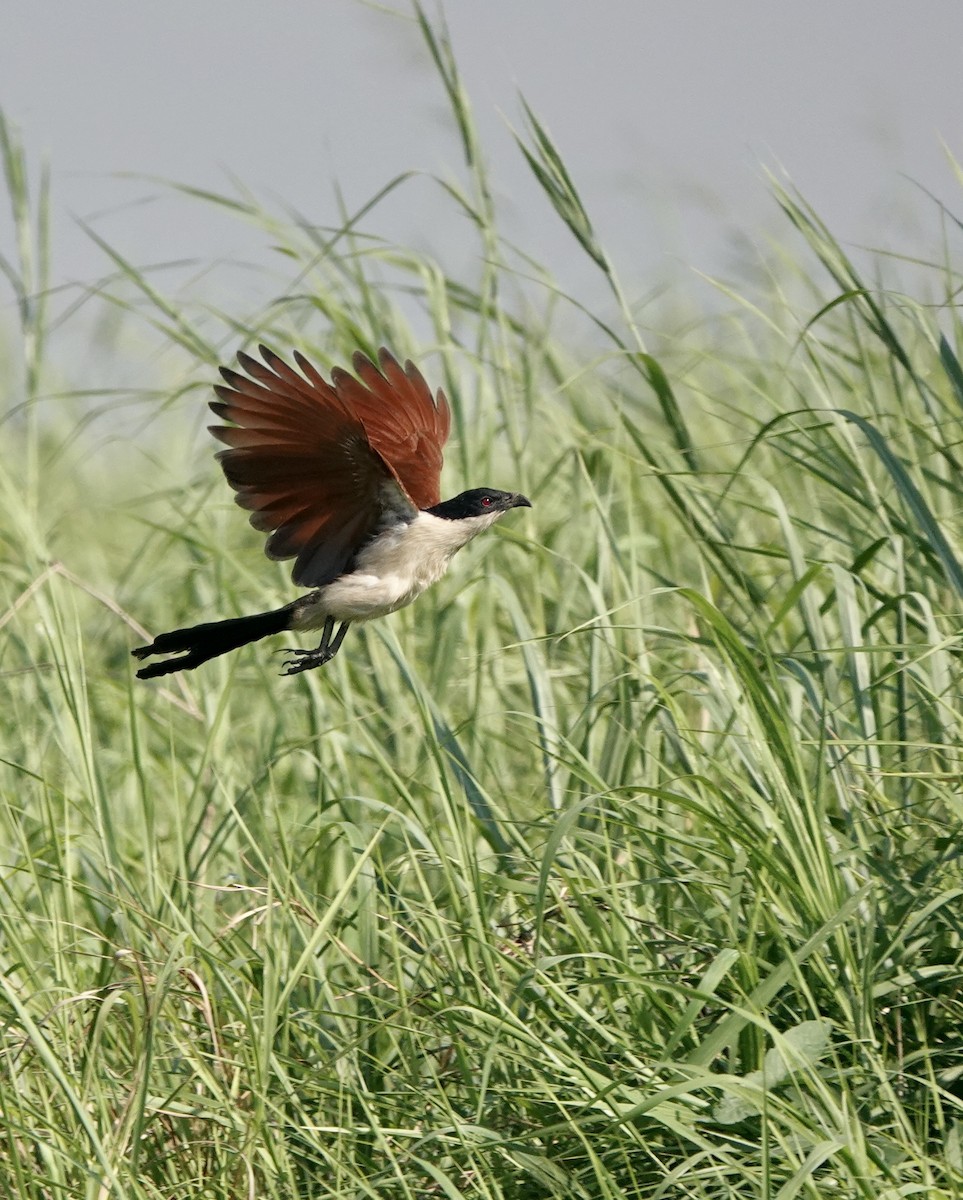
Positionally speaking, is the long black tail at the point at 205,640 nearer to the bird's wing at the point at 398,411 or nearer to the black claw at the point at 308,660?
the black claw at the point at 308,660

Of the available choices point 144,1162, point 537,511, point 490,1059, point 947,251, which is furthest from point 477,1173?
point 537,511

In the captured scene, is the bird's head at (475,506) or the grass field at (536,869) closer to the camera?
the grass field at (536,869)

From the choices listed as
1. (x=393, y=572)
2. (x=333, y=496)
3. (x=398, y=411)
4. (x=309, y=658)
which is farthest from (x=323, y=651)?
(x=398, y=411)

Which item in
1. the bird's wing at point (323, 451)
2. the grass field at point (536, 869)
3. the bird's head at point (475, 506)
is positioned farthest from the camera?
the bird's head at point (475, 506)

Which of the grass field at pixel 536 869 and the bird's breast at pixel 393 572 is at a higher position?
the bird's breast at pixel 393 572

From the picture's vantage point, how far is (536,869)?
7.82 ft

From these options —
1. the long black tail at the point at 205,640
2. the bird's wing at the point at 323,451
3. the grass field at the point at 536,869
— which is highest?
the bird's wing at the point at 323,451

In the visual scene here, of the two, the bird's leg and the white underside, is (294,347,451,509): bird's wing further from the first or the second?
the bird's leg

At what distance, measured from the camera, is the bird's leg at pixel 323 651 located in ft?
7.99

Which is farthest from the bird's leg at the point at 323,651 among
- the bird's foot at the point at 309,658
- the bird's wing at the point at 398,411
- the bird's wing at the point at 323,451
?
the bird's wing at the point at 398,411

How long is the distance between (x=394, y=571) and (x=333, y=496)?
24 centimetres

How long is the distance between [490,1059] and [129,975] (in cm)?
90

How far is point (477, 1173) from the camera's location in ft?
6.35

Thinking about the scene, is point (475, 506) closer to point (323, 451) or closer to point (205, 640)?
point (323, 451)
